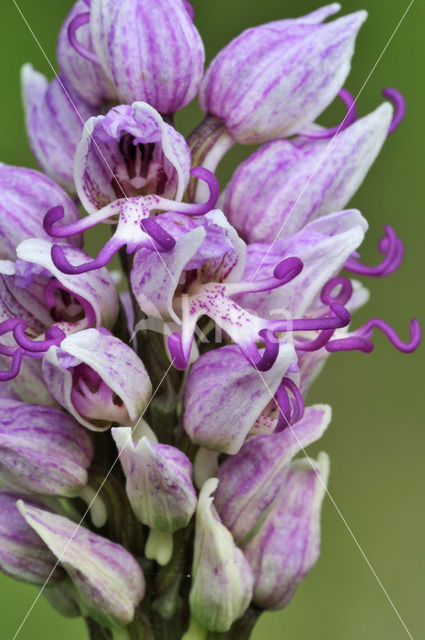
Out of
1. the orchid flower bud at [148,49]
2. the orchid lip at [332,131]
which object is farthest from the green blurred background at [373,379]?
the orchid flower bud at [148,49]

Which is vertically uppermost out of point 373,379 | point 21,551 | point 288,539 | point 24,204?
point 24,204

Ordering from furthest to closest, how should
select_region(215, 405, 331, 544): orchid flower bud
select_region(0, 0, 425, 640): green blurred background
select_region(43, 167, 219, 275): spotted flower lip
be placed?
select_region(0, 0, 425, 640): green blurred background
select_region(215, 405, 331, 544): orchid flower bud
select_region(43, 167, 219, 275): spotted flower lip

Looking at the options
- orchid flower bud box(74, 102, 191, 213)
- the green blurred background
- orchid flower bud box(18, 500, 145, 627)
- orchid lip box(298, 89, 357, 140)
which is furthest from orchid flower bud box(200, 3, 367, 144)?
the green blurred background

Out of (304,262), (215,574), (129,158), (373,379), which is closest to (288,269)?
(304,262)

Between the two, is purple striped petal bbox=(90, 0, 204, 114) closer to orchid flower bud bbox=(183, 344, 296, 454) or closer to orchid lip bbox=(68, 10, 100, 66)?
orchid lip bbox=(68, 10, 100, 66)

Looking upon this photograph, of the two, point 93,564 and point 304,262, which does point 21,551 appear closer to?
point 93,564

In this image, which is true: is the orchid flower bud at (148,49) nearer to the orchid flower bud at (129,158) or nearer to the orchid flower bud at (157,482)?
the orchid flower bud at (129,158)
